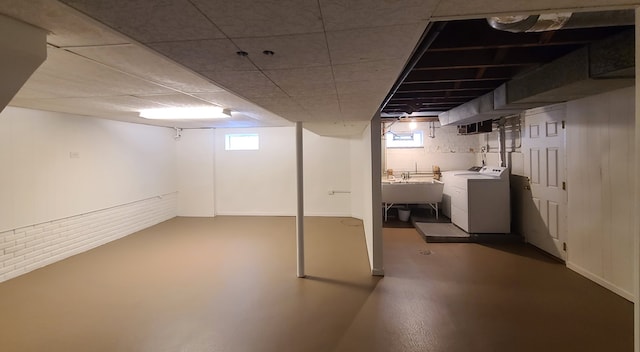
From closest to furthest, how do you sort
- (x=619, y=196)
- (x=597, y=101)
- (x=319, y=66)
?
(x=319, y=66) → (x=619, y=196) → (x=597, y=101)

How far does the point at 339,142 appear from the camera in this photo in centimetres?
695

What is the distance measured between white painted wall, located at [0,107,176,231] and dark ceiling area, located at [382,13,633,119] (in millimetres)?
4714

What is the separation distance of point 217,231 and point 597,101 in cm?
603

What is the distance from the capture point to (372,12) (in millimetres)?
1021

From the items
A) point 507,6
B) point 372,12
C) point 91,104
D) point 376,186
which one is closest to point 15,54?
point 372,12

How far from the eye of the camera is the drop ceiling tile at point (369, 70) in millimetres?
1569

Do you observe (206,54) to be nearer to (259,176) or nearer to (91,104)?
(91,104)

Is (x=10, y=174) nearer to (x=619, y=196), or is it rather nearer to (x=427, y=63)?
(x=427, y=63)

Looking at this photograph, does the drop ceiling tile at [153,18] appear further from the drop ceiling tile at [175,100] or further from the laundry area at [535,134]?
the drop ceiling tile at [175,100]

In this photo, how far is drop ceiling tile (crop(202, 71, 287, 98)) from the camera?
1.73 m

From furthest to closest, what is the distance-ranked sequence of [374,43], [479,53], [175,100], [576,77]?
1. [175,100]
2. [479,53]
3. [576,77]
4. [374,43]

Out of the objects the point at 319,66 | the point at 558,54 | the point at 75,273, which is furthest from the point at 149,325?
the point at 558,54

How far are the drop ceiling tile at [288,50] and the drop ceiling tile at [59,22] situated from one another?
54cm

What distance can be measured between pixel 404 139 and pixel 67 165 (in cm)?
635
